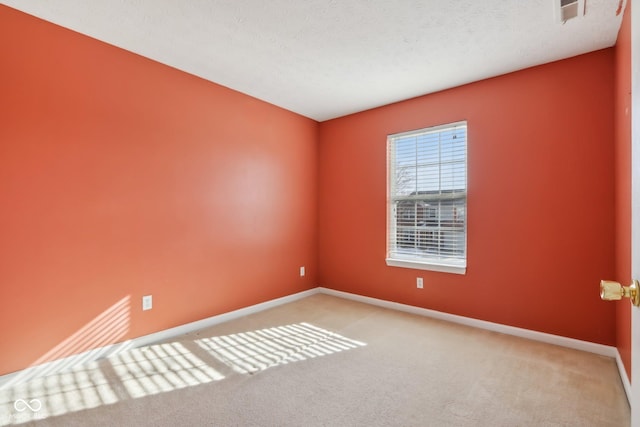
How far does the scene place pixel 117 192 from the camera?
2506 mm

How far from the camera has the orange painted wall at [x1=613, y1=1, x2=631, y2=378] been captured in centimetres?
186

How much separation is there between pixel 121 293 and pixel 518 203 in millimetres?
3578

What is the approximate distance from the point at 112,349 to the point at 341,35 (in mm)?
3067

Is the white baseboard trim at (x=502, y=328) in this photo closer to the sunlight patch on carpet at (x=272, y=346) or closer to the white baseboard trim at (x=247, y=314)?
the white baseboard trim at (x=247, y=314)

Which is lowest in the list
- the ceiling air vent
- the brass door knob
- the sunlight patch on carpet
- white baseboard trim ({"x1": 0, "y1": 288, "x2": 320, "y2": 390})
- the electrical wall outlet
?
the sunlight patch on carpet

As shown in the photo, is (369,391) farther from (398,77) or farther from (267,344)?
(398,77)

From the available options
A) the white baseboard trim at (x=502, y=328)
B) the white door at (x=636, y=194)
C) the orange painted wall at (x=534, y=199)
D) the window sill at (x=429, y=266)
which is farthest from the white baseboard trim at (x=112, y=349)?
the white door at (x=636, y=194)

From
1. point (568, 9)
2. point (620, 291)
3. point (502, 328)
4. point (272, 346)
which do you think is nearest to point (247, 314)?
point (272, 346)

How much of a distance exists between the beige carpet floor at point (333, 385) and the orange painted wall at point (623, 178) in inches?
15.4

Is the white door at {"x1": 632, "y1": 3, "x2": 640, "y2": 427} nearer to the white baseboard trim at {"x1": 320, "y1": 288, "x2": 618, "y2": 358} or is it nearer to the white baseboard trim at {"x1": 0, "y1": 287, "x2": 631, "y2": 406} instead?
the white baseboard trim at {"x1": 0, "y1": 287, "x2": 631, "y2": 406}

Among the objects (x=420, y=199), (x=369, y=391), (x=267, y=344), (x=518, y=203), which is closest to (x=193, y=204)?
(x=267, y=344)

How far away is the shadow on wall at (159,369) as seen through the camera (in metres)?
1.86

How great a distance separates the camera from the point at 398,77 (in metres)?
3.03

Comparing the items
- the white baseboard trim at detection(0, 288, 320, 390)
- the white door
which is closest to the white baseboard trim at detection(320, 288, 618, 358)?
the white baseboard trim at detection(0, 288, 320, 390)
